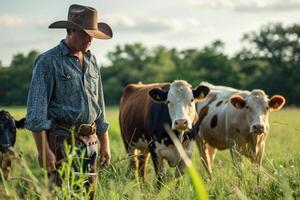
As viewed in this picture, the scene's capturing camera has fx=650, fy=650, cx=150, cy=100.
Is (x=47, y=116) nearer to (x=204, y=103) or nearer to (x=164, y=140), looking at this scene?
(x=164, y=140)

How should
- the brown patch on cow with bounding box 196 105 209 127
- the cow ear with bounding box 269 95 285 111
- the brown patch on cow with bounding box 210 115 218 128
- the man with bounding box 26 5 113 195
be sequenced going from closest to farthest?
the man with bounding box 26 5 113 195 → the cow ear with bounding box 269 95 285 111 → the brown patch on cow with bounding box 210 115 218 128 → the brown patch on cow with bounding box 196 105 209 127

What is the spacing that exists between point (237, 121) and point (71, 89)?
4672mm

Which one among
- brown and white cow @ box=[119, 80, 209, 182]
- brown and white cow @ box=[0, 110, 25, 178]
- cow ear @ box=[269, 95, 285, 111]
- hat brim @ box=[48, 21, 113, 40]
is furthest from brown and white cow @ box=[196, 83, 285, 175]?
hat brim @ box=[48, 21, 113, 40]

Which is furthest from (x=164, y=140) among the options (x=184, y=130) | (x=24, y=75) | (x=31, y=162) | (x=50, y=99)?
(x=24, y=75)

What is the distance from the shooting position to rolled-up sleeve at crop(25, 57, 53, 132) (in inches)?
202

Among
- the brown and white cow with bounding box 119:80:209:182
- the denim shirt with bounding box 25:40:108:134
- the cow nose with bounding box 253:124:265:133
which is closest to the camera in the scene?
the denim shirt with bounding box 25:40:108:134

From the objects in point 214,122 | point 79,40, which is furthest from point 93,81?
point 214,122

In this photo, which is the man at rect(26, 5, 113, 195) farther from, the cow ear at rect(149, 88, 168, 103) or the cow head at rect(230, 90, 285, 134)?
the cow head at rect(230, 90, 285, 134)

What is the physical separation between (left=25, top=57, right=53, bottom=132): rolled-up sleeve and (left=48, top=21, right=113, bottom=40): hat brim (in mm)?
365

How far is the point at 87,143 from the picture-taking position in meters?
5.55

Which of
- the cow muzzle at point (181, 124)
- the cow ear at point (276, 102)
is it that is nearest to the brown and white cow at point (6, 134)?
the cow muzzle at point (181, 124)

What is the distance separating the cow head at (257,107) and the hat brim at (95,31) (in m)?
3.56

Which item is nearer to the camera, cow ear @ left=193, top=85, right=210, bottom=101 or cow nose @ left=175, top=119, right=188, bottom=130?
cow nose @ left=175, top=119, right=188, bottom=130

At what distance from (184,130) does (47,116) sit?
258 cm
